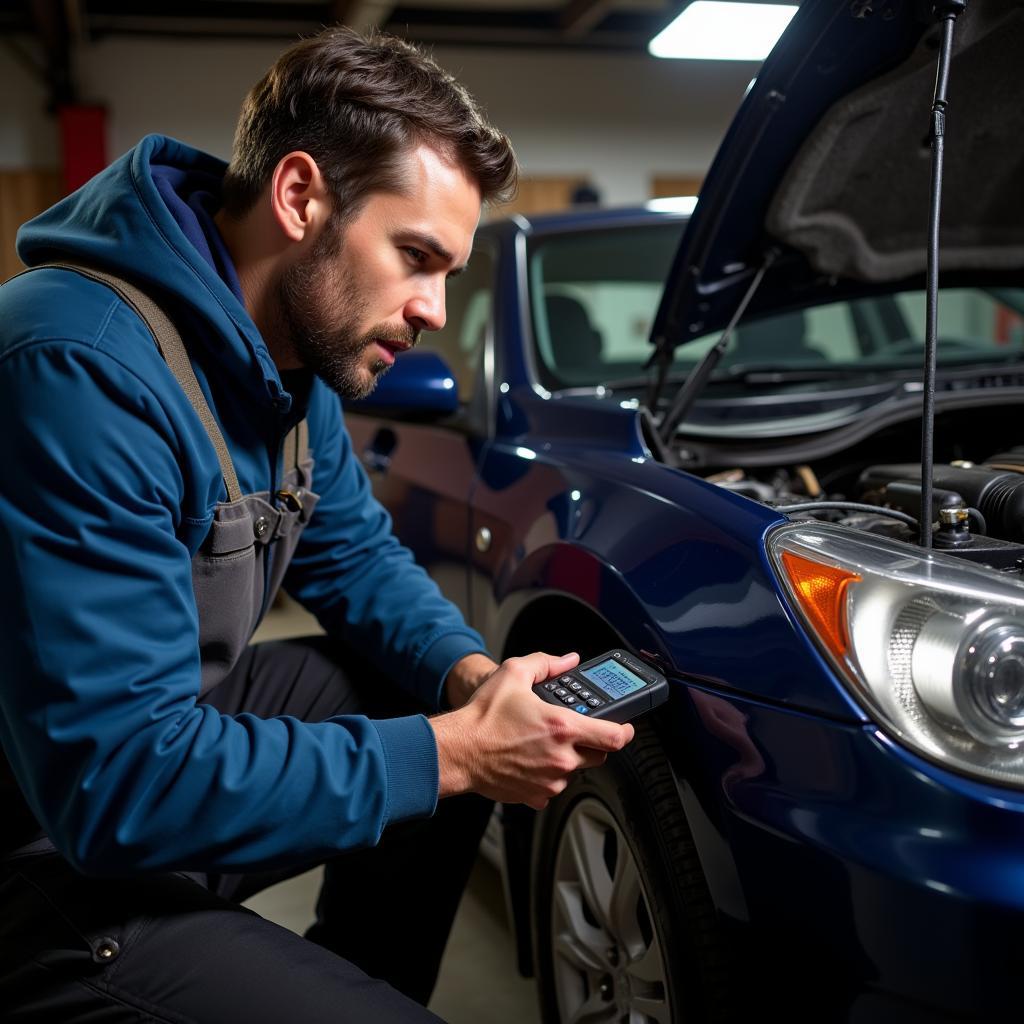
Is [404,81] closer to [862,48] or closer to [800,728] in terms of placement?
[862,48]

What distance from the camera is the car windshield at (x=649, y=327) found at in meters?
2.21

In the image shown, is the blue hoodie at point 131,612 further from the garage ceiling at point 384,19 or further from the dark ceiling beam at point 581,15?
the dark ceiling beam at point 581,15

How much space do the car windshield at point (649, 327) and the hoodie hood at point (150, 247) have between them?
896mm

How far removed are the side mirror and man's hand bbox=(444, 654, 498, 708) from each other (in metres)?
0.66

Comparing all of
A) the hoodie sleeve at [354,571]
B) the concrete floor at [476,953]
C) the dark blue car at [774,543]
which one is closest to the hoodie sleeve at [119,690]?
the dark blue car at [774,543]

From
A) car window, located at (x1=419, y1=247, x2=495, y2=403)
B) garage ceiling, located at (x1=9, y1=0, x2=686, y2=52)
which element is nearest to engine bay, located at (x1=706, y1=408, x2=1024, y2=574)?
car window, located at (x1=419, y1=247, x2=495, y2=403)

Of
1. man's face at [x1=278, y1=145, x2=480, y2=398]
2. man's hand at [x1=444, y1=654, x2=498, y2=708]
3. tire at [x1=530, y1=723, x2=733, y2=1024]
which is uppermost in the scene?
man's face at [x1=278, y1=145, x2=480, y2=398]

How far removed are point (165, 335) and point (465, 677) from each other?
1.94ft

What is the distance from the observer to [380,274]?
1.30 metres

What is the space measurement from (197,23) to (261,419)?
27.6ft

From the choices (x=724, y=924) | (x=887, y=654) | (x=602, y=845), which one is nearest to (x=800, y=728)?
(x=887, y=654)

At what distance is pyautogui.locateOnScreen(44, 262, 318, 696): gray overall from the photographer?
3.85 ft

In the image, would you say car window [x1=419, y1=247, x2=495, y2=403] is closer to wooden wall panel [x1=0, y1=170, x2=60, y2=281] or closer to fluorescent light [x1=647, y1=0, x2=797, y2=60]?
fluorescent light [x1=647, y1=0, x2=797, y2=60]

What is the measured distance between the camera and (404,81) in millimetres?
1333
